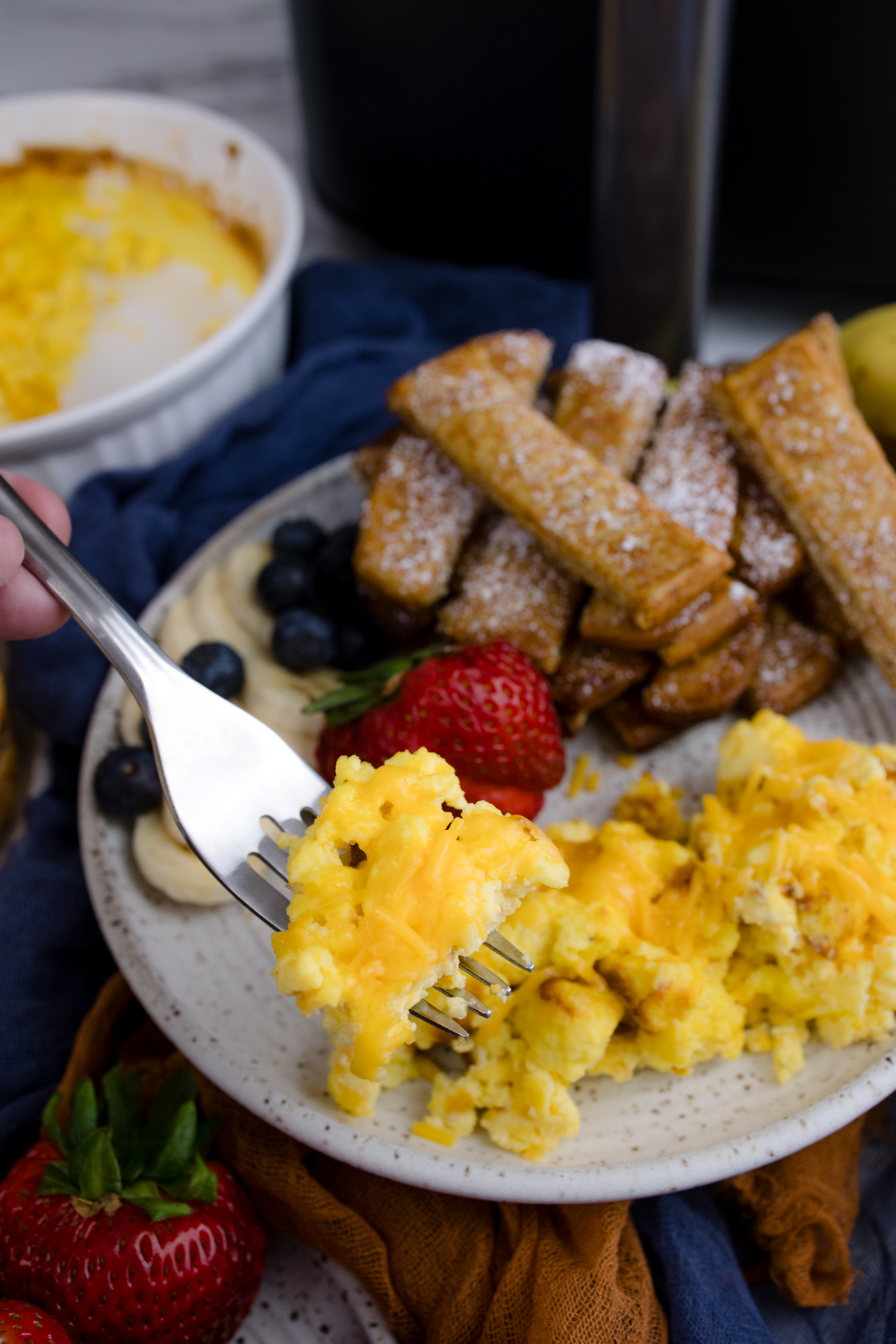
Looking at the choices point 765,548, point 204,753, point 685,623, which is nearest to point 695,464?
point 765,548

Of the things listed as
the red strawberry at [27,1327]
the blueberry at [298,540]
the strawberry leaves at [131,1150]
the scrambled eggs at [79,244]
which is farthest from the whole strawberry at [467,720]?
the scrambled eggs at [79,244]

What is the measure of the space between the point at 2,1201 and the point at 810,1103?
83 cm

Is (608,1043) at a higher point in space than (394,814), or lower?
lower

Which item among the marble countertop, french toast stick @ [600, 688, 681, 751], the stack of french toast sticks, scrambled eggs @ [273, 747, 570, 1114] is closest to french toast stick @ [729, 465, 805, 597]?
the stack of french toast sticks

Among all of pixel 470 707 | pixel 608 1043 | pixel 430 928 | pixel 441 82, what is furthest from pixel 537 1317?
pixel 441 82

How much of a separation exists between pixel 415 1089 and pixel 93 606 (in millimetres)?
620

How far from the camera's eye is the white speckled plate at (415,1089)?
1023mm

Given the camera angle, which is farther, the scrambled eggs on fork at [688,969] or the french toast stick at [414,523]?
the french toast stick at [414,523]

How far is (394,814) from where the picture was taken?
3.06 feet

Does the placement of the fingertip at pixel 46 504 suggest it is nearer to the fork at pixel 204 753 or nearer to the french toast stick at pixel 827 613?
the fork at pixel 204 753

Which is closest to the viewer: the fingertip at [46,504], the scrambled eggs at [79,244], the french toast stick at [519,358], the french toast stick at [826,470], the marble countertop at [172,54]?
the fingertip at [46,504]

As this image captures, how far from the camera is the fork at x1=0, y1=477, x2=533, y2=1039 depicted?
1042 mm

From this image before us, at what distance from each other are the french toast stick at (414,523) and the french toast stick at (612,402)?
0.62 ft

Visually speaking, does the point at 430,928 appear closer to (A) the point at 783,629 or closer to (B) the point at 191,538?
(A) the point at 783,629
